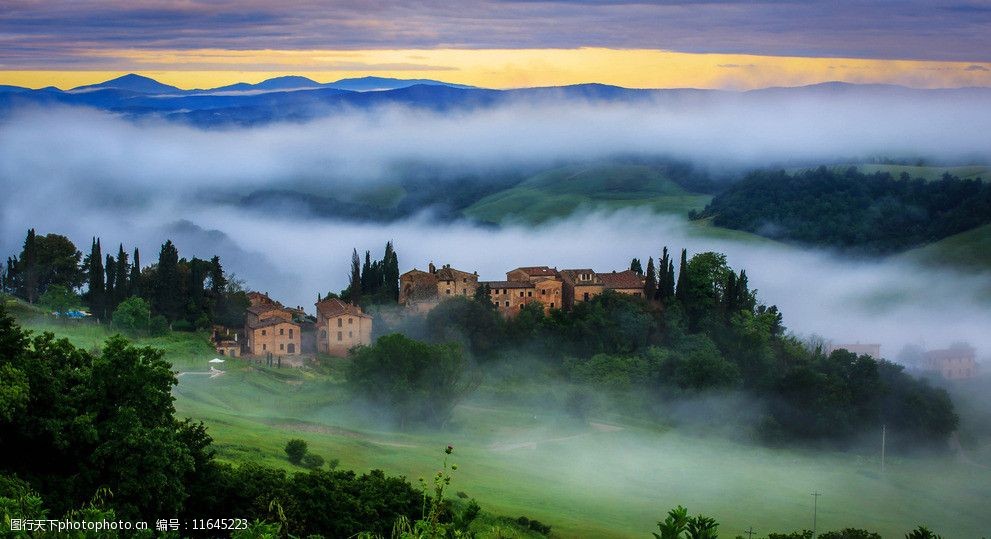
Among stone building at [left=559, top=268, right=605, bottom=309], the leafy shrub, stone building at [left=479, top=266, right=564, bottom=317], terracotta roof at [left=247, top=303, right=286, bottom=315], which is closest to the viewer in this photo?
the leafy shrub

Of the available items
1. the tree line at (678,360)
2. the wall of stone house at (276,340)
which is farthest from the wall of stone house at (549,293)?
the wall of stone house at (276,340)

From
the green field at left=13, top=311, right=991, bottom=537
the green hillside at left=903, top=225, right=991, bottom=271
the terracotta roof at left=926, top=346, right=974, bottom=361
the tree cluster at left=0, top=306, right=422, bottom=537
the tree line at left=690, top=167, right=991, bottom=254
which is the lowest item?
the green field at left=13, top=311, right=991, bottom=537

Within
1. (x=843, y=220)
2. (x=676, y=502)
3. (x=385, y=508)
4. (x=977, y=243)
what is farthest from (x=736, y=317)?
(x=843, y=220)

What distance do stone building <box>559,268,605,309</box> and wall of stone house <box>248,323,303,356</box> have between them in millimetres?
19947

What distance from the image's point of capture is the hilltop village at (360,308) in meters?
80.8

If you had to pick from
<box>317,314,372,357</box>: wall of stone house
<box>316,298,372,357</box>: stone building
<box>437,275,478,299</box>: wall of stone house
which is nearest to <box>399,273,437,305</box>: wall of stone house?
<box>437,275,478,299</box>: wall of stone house

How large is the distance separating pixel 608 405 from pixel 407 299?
59.8ft

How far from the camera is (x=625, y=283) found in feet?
309

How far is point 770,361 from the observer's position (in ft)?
282

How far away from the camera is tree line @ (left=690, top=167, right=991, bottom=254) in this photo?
559 feet

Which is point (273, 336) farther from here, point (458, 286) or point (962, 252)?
point (962, 252)

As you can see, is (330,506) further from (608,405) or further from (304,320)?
(304,320)

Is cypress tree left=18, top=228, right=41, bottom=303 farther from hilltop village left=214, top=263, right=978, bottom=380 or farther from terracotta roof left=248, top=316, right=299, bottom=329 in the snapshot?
terracotta roof left=248, top=316, right=299, bottom=329

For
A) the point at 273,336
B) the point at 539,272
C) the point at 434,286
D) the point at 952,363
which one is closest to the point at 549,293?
the point at 539,272
